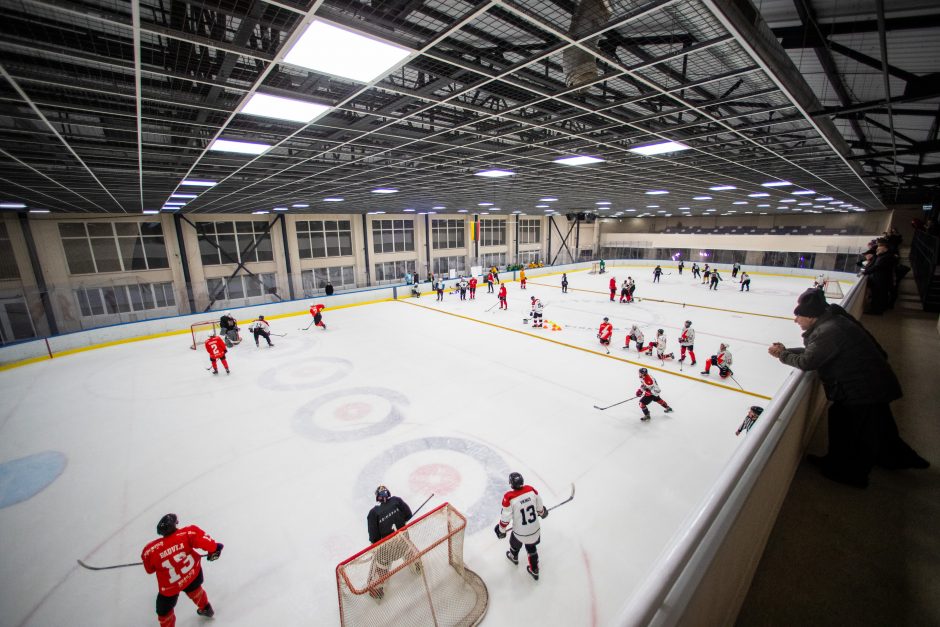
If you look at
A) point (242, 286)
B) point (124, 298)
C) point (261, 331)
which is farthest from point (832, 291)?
point (124, 298)

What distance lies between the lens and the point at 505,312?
730 inches

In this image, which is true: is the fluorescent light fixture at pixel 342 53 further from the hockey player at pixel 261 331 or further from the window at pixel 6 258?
the window at pixel 6 258

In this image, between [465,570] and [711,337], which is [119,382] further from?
[711,337]

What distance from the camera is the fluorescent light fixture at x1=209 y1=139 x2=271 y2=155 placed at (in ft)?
23.3

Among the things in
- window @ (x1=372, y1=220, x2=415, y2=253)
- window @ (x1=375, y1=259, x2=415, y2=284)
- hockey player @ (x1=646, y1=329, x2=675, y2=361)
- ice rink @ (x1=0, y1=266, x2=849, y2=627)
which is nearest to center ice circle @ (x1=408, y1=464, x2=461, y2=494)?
ice rink @ (x1=0, y1=266, x2=849, y2=627)

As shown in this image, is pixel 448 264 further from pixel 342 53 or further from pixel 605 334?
pixel 342 53

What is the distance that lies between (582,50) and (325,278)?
28.2m

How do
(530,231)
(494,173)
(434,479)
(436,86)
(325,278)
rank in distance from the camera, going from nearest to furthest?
(436,86)
(434,479)
(494,173)
(325,278)
(530,231)

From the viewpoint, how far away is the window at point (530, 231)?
42.6 m

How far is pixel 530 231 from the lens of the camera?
43562 millimetres

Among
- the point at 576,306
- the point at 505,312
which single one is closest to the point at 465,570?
the point at 505,312

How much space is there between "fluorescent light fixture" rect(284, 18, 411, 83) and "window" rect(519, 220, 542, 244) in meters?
39.3

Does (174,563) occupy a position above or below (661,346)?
above

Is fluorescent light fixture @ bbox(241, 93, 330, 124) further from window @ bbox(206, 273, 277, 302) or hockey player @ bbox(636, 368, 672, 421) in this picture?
window @ bbox(206, 273, 277, 302)
